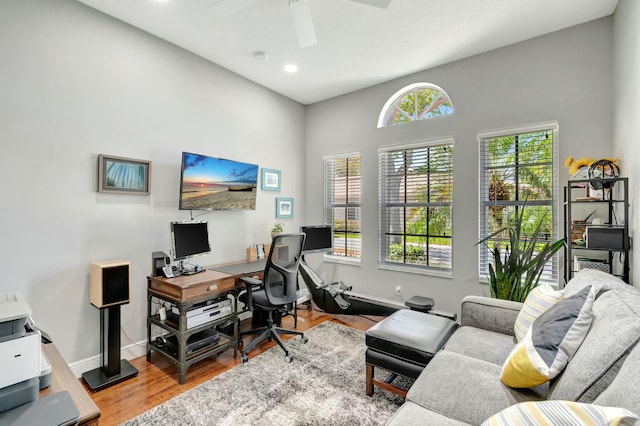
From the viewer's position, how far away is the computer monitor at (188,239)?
2.78m

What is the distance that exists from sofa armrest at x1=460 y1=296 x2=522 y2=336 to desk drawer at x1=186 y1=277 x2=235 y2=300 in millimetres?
2078

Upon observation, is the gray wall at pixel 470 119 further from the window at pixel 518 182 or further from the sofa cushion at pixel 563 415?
the sofa cushion at pixel 563 415

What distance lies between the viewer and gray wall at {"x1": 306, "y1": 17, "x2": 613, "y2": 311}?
2.71 meters

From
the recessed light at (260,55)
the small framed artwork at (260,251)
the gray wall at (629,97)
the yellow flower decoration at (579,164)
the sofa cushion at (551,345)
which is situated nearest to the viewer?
the sofa cushion at (551,345)

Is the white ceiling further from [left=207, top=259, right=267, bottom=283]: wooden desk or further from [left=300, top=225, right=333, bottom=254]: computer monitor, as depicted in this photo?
[left=207, top=259, right=267, bottom=283]: wooden desk

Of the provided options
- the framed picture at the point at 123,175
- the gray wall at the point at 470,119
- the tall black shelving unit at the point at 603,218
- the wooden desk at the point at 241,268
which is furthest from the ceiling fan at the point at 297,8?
the wooden desk at the point at 241,268

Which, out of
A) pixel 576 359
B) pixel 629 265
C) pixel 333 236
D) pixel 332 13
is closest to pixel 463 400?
pixel 576 359

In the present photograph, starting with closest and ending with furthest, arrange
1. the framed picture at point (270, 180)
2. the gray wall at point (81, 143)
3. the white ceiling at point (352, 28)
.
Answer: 1. the gray wall at point (81, 143)
2. the white ceiling at point (352, 28)
3. the framed picture at point (270, 180)

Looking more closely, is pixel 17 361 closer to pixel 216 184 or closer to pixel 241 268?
pixel 241 268

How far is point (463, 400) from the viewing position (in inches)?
55.4

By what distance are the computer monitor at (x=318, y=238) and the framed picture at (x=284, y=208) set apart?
494 millimetres

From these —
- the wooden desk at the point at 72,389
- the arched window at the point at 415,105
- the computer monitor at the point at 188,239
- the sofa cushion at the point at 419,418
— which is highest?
the arched window at the point at 415,105

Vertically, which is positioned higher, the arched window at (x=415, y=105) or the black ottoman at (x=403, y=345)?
the arched window at (x=415, y=105)

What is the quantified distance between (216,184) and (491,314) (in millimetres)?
2872
